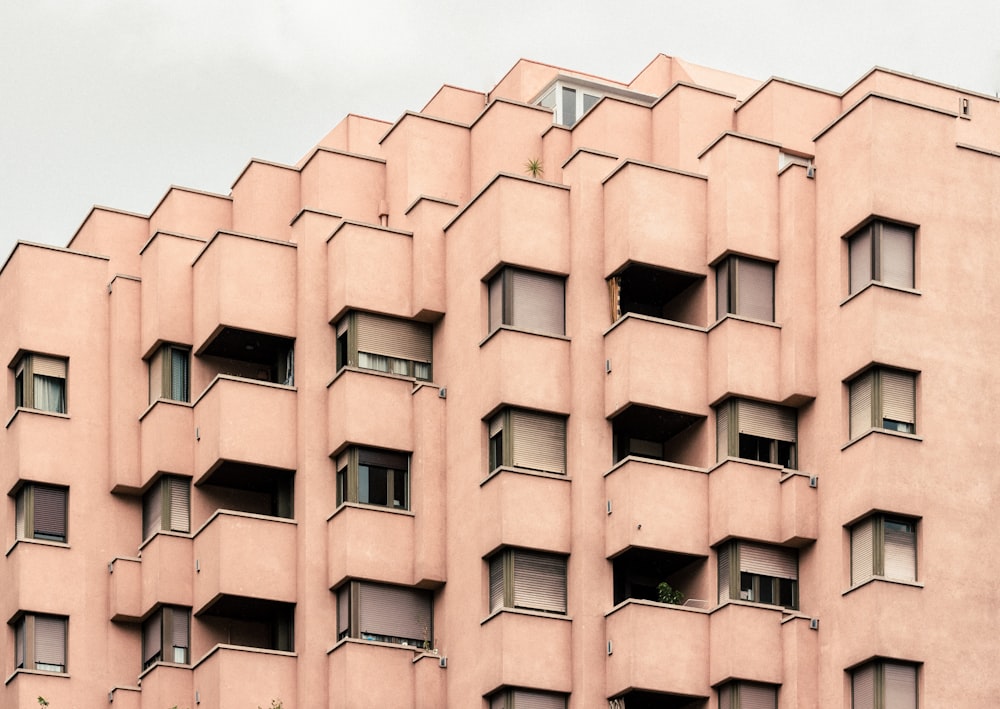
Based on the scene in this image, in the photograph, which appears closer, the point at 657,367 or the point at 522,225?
the point at 657,367

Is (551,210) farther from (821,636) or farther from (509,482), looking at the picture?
(821,636)

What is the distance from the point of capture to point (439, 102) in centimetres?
7806

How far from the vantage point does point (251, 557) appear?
2734 inches

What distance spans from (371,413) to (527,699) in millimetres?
8249

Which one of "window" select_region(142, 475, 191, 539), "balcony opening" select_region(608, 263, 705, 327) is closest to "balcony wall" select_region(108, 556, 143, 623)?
"window" select_region(142, 475, 191, 539)

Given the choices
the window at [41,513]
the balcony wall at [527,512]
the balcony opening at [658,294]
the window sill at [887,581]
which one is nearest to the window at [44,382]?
the window at [41,513]

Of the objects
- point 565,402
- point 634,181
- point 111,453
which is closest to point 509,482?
point 565,402

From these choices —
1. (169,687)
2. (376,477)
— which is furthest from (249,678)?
(376,477)

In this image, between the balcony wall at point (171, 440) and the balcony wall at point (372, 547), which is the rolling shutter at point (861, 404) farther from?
the balcony wall at point (171, 440)

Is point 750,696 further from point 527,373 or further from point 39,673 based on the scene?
point 39,673

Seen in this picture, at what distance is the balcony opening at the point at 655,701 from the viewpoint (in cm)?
6366

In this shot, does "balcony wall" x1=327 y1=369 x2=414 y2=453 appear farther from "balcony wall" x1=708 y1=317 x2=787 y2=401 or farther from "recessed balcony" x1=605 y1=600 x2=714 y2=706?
"recessed balcony" x1=605 y1=600 x2=714 y2=706

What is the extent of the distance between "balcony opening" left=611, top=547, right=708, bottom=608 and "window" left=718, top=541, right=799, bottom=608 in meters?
0.94

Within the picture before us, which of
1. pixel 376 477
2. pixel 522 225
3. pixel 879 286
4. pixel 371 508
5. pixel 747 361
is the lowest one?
pixel 371 508
